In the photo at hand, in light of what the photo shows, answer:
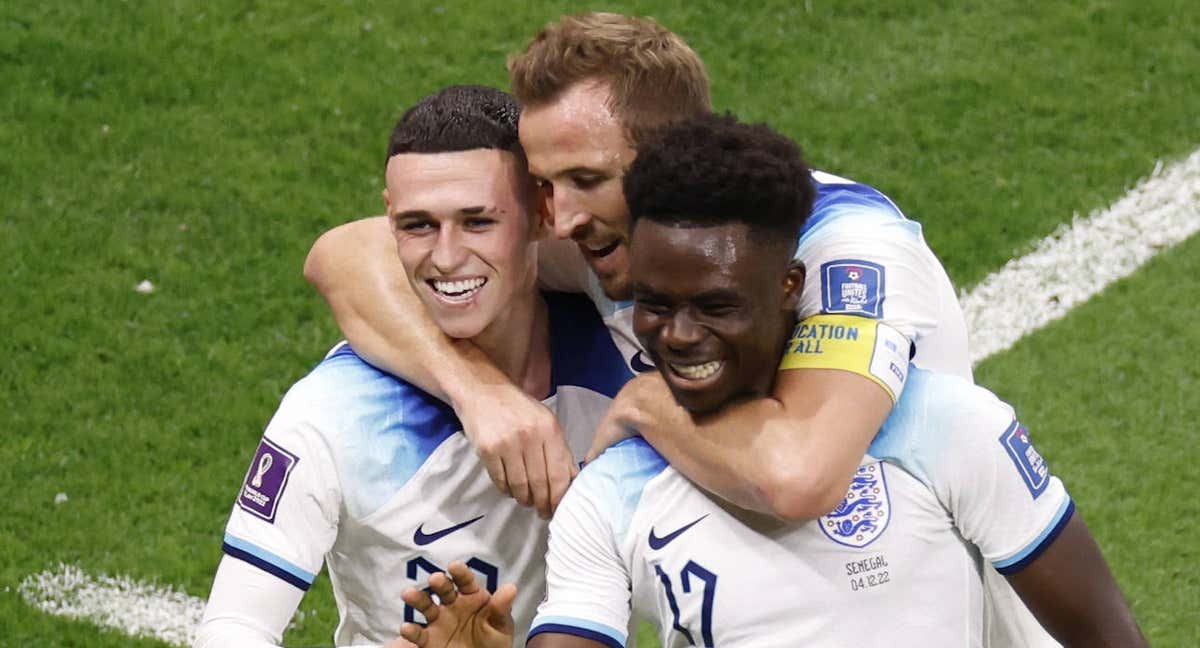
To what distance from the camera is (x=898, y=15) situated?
27.3ft

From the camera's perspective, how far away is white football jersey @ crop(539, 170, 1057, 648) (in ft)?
11.4

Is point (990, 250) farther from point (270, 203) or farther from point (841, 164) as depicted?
point (270, 203)

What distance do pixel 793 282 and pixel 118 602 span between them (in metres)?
3.19

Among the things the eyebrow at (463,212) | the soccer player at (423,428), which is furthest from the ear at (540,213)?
the eyebrow at (463,212)

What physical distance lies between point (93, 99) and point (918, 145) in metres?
3.53

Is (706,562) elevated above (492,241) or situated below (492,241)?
below

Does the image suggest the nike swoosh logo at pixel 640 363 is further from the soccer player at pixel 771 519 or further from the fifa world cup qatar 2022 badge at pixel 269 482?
the fifa world cup qatar 2022 badge at pixel 269 482

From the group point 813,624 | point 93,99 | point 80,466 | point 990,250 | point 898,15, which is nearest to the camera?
point 813,624

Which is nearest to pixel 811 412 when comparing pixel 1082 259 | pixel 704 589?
pixel 704 589

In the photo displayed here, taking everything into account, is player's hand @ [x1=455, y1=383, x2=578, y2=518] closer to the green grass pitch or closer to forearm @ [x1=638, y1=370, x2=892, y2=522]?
forearm @ [x1=638, y1=370, x2=892, y2=522]

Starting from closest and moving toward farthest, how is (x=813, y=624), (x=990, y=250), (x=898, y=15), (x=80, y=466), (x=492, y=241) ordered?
(x=813, y=624), (x=492, y=241), (x=80, y=466), (x=990, y=250), (x=898, y=15)

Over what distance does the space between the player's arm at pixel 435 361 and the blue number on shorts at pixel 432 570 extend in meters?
0.28

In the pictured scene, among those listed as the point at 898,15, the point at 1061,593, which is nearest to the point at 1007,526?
the point at 1061,593

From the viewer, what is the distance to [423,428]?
3955 mm
